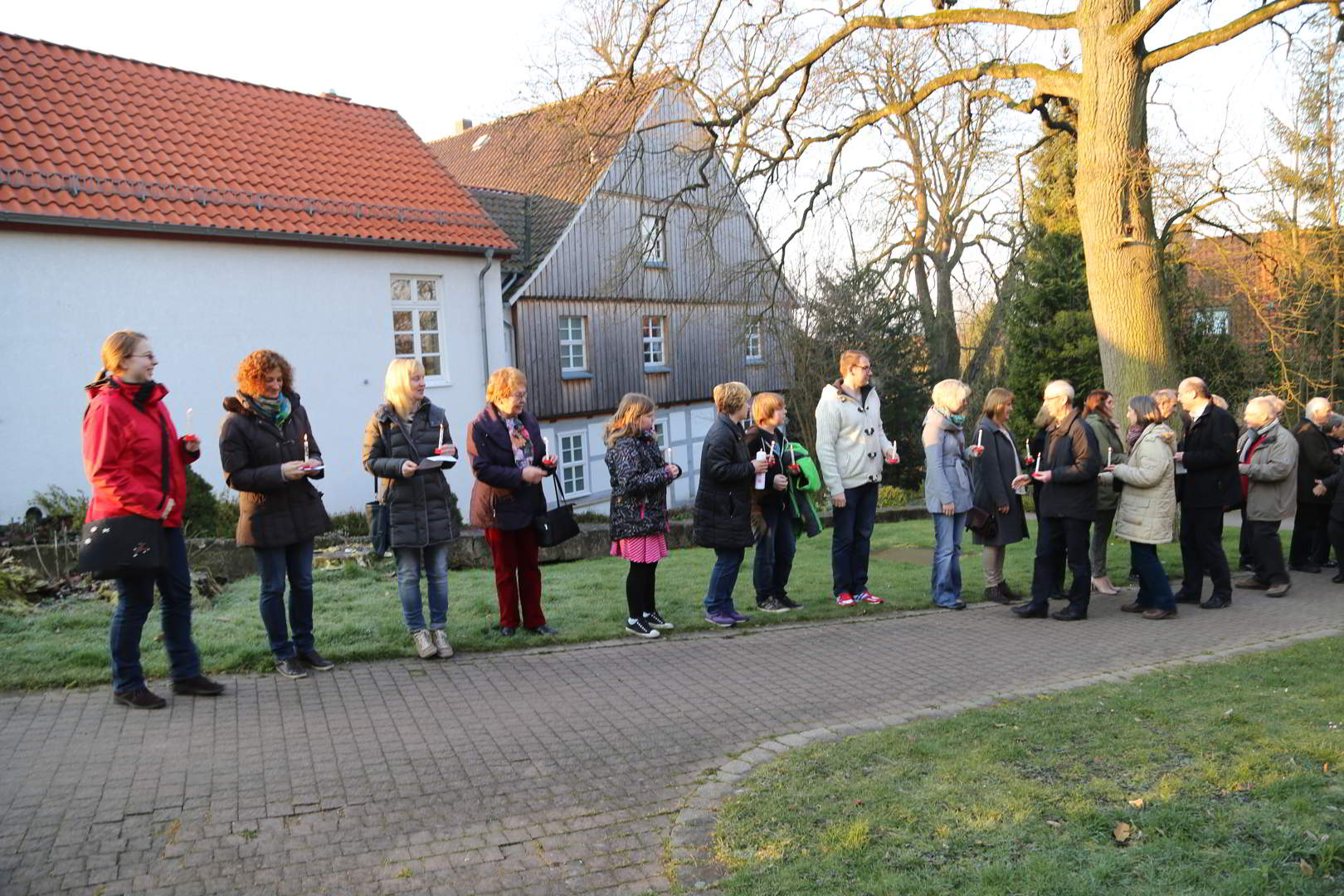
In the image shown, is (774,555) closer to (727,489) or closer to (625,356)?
(727,489)

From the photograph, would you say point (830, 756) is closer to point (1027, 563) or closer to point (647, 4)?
point (1027, 563)

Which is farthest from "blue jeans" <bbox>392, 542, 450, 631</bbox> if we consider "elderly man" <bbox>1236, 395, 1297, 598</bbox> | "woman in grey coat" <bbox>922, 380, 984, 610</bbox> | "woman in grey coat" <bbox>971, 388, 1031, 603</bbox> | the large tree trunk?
the large tree trunk

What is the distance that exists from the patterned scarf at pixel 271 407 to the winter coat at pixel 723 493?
117 inches

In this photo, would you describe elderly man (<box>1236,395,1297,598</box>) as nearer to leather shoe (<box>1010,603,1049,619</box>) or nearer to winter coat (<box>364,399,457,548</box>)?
leather shoe (<box>1010,603,1049,619</box>)

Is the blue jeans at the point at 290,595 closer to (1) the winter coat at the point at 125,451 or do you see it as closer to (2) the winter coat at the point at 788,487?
(1) the winter coat at the point at 125,451

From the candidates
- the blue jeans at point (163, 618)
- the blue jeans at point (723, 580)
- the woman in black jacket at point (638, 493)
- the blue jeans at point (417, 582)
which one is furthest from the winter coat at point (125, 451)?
the blue jeans at point (723, 580)

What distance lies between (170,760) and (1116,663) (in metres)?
5.83

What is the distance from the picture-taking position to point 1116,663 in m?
7.19

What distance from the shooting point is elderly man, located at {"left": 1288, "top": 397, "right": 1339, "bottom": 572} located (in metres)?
10.8

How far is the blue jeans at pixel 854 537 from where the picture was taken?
28.9 ft

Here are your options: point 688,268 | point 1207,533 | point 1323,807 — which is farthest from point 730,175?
point 688,268

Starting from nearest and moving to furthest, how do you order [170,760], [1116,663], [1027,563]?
[170,760] → [1116,663] → [1027,563]

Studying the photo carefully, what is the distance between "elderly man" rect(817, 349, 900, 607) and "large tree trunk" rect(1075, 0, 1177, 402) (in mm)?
5143

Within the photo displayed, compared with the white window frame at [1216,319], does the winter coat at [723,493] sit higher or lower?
lower
